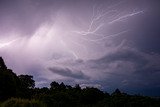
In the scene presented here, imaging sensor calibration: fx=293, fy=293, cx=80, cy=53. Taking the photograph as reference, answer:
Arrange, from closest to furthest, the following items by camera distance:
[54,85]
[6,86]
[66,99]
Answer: [66,99] → [6,86] → [54,85]

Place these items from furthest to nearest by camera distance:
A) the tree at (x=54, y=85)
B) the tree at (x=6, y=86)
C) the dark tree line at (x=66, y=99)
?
the tree at (x=54, y=85) < the tree at (x=6, y=86) < the dark tree line at (x=66, y=99)

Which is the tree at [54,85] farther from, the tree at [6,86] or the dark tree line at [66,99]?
the tree at [6,86]

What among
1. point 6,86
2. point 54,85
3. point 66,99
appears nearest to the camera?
point 66,99

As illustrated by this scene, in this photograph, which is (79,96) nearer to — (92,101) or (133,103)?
(92,101)

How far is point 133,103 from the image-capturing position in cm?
2945

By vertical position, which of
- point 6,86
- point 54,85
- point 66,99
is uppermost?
point 54,85

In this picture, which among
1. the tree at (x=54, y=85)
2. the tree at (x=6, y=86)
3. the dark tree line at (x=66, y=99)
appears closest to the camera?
the dark tree line at (x=66, y=99)

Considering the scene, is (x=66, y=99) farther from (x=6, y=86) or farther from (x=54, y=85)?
(x=54, y=85)

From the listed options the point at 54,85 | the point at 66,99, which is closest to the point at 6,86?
the point at 66,99

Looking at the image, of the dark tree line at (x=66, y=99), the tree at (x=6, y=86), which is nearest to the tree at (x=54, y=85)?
the dark tree line at (x=66, y=99)

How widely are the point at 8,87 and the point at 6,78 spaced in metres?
1.26

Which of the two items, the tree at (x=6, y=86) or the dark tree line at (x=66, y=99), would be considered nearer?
the dark tree line at (x=66, y=99)

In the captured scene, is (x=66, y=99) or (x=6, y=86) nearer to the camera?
(x=66, y=99)

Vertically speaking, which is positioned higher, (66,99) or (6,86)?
(6,86)
